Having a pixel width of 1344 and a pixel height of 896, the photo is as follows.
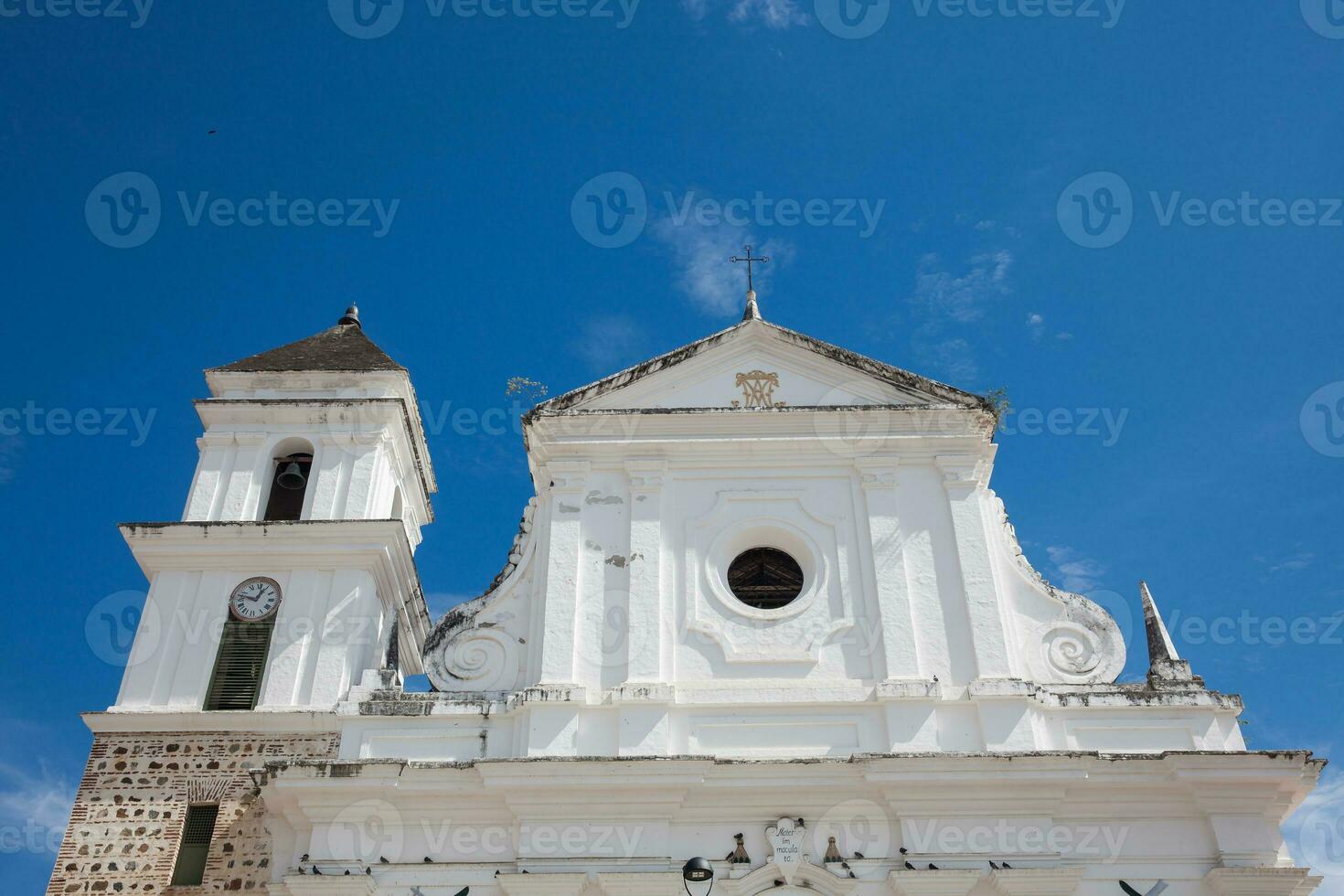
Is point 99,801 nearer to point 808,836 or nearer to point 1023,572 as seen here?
point 808,836

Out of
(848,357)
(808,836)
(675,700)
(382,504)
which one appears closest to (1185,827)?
(808,836)

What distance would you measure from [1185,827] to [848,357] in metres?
6.12

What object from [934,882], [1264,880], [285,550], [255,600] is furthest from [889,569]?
[255,600]

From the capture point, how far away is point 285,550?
574 inches

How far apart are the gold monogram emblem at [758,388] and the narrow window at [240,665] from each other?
6.16m

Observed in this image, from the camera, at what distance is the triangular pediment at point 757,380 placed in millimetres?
14008

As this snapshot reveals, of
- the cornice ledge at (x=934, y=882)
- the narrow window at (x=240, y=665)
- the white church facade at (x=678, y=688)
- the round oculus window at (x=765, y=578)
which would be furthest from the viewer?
the narrow window at (x=240, y=665)

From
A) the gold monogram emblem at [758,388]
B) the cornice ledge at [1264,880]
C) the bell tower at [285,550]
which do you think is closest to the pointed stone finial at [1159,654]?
the cornice ledge at [1264,880]

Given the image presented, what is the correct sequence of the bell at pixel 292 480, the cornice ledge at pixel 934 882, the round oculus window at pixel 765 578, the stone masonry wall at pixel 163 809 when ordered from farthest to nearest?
the bell at pixel 292 480 → the round oculus window at pixel 765 578 → the stone masonry wall at pixel 163 809 → the cornice ledge at pixel 934 882

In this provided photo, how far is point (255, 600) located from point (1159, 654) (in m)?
10.1

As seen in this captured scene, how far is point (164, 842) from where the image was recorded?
12.6 metres

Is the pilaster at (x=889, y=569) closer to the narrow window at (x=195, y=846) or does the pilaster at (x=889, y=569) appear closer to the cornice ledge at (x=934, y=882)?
the cornice ledge at (x=934, y=882)

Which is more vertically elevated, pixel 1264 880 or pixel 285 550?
pixel 285 550

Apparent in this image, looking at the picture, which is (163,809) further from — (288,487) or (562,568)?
(562,568)
